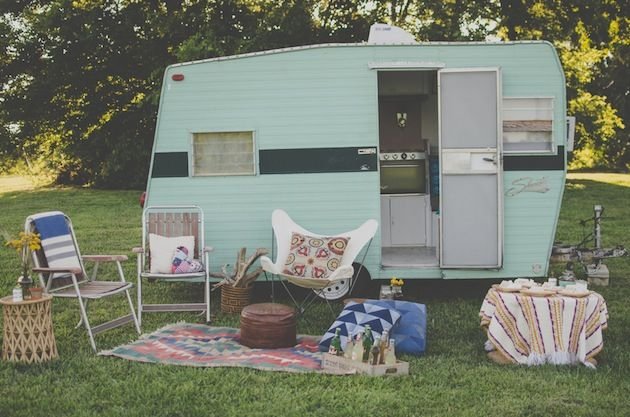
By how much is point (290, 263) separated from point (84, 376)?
237cm

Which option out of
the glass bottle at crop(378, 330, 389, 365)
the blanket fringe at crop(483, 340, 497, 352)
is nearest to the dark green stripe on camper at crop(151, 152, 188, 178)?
the glass bottle at crop(378, 330, 389, 365)

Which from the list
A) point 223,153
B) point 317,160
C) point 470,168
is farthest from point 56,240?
point 470,168

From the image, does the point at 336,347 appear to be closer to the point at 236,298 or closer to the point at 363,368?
the point at 363,368

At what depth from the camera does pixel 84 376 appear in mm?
5035

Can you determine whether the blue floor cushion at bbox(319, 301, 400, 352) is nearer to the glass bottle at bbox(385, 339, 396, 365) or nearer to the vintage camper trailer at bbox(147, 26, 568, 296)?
the glass bottle at bbox(385, 339, 396, 365)

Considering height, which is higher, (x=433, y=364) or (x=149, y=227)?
(x=149, y=227)

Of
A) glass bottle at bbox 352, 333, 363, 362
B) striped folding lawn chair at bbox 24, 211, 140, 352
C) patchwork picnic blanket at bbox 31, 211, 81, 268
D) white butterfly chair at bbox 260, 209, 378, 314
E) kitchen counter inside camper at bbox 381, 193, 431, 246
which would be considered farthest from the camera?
kitchen counter inside camper at bbox 381, 193, 431, 246

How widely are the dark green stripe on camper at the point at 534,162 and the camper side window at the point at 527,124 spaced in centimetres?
6

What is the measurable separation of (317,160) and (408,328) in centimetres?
211

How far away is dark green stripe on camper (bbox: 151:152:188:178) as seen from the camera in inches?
287

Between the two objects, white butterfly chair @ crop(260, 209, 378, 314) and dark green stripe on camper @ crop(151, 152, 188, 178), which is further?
dark green stripe on camper @ crop(151, 152, 188, 178)

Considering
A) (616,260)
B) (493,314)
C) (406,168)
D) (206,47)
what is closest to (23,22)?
(206,47)

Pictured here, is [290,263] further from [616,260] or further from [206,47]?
[206,47]

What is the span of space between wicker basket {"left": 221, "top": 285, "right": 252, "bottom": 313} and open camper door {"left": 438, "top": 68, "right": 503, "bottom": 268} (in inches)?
67.3
